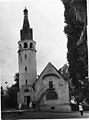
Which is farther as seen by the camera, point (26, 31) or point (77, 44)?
point (26, 31)

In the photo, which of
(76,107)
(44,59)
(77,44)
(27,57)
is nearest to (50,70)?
(44,59)

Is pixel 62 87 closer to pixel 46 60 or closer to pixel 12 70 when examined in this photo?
pixel 46 60

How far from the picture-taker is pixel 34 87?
4.40 meters

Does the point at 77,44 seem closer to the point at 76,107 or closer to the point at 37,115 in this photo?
the point at 76,107

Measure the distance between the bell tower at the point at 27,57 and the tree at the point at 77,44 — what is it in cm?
53

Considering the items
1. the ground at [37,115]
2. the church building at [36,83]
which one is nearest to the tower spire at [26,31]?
the church building at [36,83]

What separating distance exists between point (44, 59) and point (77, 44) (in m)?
0.51

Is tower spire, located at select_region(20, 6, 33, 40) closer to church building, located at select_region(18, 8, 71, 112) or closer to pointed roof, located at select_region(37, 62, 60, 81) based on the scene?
church building, located at select_region(18, 8, 71, 112)

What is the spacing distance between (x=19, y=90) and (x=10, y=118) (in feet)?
1.37

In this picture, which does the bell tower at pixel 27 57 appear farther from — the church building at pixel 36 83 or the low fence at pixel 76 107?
the low fence at pixel 76 107

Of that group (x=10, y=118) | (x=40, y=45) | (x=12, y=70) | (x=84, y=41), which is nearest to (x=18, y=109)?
(x=10, y=118)

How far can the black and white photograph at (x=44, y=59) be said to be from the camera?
13.8ft

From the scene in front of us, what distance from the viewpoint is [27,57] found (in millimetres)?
4430

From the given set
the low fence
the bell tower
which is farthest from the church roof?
the low fence
